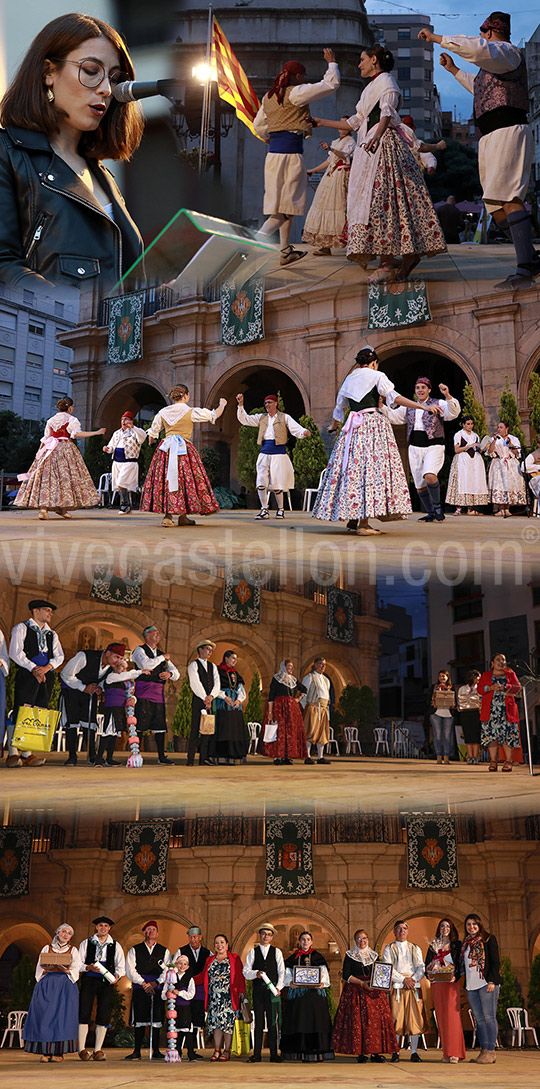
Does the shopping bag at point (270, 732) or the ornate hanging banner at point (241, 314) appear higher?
the ornate hanging banner at point (241, 314)

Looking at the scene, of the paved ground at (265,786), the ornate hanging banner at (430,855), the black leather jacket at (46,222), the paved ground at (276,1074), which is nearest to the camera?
the black leather jacket at (46,222)

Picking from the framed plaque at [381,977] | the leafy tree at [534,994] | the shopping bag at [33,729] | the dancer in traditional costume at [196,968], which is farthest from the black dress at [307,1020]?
the leafy tree at [534,994]

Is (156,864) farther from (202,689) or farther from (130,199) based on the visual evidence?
(130,199)

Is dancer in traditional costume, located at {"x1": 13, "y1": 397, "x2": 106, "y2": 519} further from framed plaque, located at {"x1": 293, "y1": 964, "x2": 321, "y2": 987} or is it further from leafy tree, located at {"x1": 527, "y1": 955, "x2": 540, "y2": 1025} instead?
leafy tree, located at {"x1": 527, "y1": 955, "x2": 540, "y2": 1025}

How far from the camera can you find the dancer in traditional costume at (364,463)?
8484 millimetres

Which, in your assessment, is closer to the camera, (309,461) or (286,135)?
(286,135)

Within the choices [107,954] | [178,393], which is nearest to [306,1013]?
[107,954]

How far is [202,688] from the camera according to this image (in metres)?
8.54

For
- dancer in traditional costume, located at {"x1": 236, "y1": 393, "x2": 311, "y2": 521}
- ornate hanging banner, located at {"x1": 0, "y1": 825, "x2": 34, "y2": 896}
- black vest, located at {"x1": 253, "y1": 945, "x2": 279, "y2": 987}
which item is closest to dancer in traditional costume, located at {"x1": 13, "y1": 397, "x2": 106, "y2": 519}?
dancer in traditional costume, located at {"x1": 236, "y1": 393, "x2": 311, "y2": 521}

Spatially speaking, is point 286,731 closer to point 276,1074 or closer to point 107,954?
point 107,954

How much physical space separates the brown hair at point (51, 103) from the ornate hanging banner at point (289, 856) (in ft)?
34.8

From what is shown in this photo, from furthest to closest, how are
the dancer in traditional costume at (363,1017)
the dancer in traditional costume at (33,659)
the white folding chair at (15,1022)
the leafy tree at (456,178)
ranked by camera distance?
the leafy tree at (456,178) < the white folding chair at (15,1022) < the dancer in traditional costume at (363,1017) < the dancer in traditional costume at (33,659)

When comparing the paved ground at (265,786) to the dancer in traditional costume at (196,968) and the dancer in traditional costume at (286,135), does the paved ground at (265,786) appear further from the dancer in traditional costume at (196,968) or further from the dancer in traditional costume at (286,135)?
the dancer in traditional costume at (286,135)

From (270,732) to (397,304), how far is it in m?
7.48
